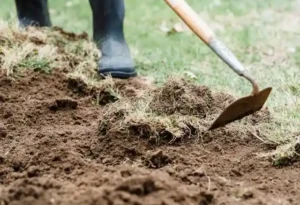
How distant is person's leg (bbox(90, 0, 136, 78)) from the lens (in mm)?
4035

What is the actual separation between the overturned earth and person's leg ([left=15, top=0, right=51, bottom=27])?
855mm

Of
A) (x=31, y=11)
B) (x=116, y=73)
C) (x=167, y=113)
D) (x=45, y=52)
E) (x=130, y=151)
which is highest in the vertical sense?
(x=31, y=11)

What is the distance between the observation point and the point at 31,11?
4.49m

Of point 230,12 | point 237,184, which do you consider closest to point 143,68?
point 230,12

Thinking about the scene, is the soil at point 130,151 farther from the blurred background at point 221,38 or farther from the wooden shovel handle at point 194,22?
the blurred background at point 221,38

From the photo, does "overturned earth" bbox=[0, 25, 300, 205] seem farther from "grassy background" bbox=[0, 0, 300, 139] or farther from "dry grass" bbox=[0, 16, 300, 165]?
"grassy background" bbox=[0, 0, 300, 139]

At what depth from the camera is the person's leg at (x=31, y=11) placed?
4.47m

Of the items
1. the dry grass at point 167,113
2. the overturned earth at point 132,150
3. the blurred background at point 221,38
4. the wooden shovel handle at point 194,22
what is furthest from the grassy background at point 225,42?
the wooden shovel handle at point 194,22

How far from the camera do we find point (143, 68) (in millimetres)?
4250

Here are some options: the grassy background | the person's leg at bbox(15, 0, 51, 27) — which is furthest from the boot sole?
the person's leg at bbox(15, 0, 51, 27)

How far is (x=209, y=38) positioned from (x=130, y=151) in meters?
0.64

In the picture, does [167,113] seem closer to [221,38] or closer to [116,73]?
[116,73]

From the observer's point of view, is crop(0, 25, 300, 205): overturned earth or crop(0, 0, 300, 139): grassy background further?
crop(0, 0, 300, 139): grassy background

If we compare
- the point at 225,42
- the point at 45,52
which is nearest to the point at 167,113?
the point at 45,52
